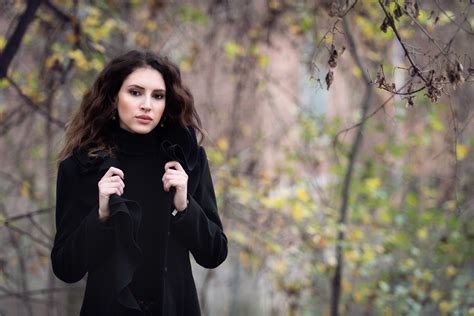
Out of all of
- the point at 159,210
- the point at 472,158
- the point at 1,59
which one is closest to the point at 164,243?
the point at 159,210

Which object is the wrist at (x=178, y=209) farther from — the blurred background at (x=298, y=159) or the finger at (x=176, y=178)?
the blurred background at (x=298, y=159)

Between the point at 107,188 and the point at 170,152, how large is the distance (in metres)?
0.32

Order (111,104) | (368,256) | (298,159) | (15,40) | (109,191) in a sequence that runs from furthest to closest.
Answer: (298,159)
(368,256)
(15,40)
(111,104)
(109,191)

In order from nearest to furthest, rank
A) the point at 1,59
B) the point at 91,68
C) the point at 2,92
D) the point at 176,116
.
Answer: the point at 176,116, the point at 1,59, the point at 91,68, the point at 2,92

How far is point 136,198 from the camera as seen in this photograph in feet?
9.86

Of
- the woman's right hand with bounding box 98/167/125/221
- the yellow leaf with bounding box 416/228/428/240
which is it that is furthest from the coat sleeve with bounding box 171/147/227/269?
the yellow leaf with bounding box 416/228/428/240

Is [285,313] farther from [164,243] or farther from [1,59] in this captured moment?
[164,243]

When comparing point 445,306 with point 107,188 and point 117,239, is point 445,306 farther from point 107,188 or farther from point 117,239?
point 107,188

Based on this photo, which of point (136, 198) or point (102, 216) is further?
point (136, 198)

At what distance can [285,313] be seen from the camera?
8375 mm

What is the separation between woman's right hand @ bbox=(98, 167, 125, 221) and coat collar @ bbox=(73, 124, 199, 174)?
0.10 m

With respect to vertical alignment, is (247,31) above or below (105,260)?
above

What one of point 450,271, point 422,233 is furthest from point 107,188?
point 422,233

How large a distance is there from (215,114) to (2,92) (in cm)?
233
